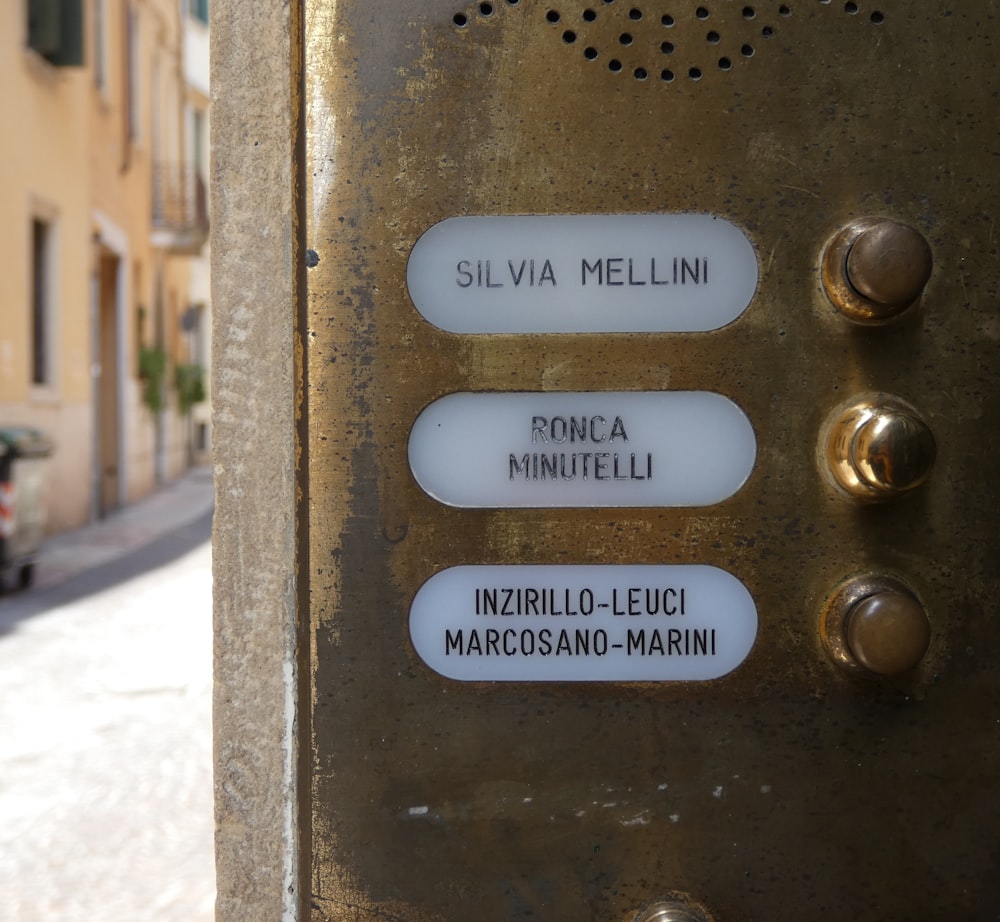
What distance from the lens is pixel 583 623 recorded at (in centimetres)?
105

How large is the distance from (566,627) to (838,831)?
0.30 meters

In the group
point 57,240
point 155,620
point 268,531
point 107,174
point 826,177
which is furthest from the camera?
point 107,174

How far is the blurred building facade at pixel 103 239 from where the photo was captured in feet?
34.0

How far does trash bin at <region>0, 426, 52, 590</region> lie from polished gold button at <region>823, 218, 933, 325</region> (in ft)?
25.2

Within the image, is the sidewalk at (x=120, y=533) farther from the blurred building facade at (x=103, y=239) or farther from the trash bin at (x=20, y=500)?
the trash bin at (x=20, y=500)

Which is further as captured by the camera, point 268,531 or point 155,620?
point 155,620

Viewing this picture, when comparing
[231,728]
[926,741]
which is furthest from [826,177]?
[231,728]

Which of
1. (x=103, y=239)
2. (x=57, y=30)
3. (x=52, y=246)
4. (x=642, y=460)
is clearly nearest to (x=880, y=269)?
(x=642, y=460)

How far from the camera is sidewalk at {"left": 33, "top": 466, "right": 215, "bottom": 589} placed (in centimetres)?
962

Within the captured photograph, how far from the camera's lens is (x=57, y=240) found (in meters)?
11.3

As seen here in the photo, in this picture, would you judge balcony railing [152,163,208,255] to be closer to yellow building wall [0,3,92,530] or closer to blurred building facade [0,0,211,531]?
blurred building facade [0,0,211,531]

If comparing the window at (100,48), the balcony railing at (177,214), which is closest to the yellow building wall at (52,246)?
the window at (100,48)

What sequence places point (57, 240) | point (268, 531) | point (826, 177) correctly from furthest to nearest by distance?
point (57, 240)
point (268, 531)
point (826, 177)

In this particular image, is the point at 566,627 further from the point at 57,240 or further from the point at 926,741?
the point at 57,240
